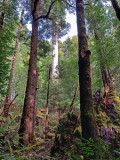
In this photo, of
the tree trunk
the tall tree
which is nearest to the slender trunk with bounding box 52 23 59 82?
the tall tree

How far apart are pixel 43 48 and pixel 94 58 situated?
4.18 meters

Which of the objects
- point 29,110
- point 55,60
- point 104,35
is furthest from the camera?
point 55,60

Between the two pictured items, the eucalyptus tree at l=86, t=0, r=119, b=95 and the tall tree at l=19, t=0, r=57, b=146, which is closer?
the tall tree at l=19, t=0, r=57, b=146

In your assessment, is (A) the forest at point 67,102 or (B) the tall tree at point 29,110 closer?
(A) the forest at point 67,102

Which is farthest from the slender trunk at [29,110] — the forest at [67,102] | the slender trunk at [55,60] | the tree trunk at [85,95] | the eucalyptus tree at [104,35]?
the slender trunk at [55,60]

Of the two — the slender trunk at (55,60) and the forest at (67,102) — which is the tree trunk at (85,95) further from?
the slender trunk at (55,60)

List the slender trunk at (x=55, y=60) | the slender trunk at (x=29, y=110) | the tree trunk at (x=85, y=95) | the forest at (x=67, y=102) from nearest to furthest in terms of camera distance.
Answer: the tree trunk at (x=85, y=95) → the forest at (x=67, y=102) → the slender trunk at (x=29, y=110) → the slender trunk at (x=55, y=60)

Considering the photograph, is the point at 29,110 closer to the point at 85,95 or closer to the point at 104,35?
the point at 85,95

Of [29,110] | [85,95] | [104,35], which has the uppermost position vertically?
[104,35]

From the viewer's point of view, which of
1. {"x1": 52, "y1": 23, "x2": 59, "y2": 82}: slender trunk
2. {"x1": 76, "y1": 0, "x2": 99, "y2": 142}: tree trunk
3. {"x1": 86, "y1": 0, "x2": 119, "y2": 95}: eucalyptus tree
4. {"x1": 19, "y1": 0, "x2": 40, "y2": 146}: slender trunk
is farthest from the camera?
{"x1": 52, "y1": 23, "x2": 59, "y2": 82}: slender trunk

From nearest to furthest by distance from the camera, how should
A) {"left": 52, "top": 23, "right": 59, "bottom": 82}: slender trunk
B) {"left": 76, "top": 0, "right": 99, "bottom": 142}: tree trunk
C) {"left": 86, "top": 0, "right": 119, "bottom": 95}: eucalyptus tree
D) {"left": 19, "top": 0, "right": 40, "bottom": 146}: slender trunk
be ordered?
{"left": 76, "top": 0, "right": 99, "bottom": 142}: tree trunk → {"left": 19, "top": 0, "right": 40, "bottom": 146}: slender trunk → {"left": 86, "top": 0, "right": 119, "bottom": 95}: eucalyptus tree → {"left": 52, "top": 23, "right": 59, "bottom": 82}: slender trunk

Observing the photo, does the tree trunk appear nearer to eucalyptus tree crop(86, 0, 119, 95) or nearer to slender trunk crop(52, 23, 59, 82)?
eucalyptus tree crop(86, 0, 119, 95)

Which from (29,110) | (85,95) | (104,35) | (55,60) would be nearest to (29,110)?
(29,110)

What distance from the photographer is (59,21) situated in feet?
40.7
